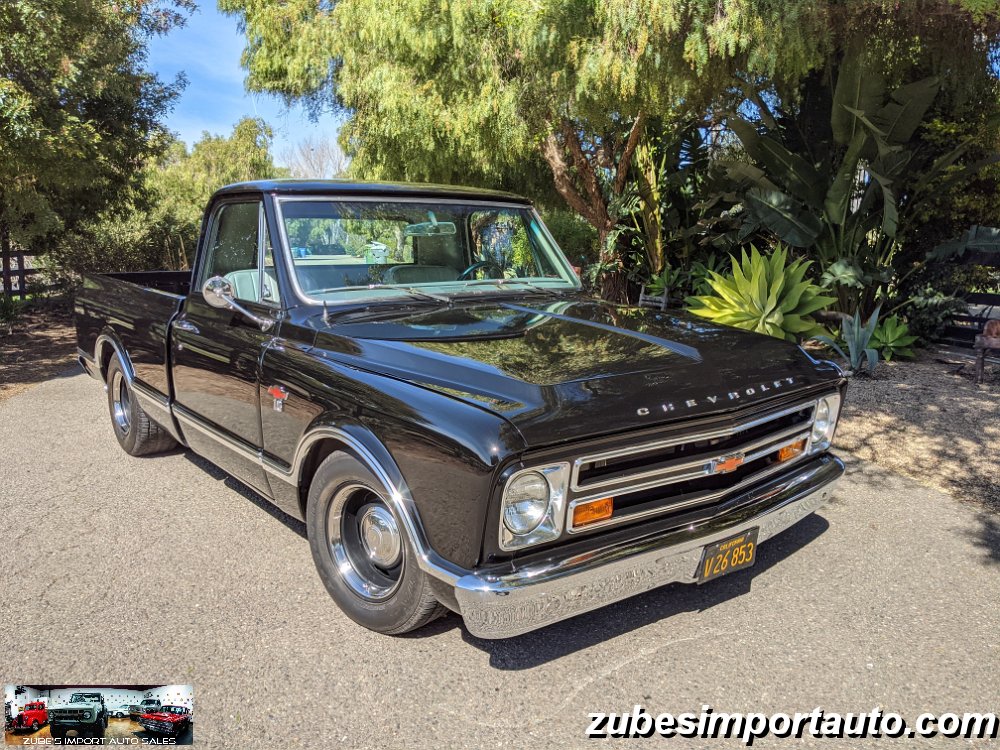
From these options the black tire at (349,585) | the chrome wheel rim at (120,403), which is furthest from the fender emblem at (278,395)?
the chrome wheel rim at (120,403)

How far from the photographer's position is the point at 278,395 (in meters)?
3.45

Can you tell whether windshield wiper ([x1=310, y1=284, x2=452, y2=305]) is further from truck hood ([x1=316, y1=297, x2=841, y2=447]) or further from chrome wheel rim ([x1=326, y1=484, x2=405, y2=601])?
chrome wheel rim ([x1=326, y1=484, x2=405, y2=601])

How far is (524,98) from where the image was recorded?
30.2 feet

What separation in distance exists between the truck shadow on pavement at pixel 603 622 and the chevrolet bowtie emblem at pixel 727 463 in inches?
29.0

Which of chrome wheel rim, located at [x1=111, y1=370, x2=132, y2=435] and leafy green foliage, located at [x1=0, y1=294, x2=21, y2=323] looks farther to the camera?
leafy green foliage, located at [x1=0, y1=294, x2=21, y2=323]

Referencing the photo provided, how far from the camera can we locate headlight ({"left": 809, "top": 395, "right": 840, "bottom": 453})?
11.5 feet

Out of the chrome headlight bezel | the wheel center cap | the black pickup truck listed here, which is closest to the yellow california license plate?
the black pickup truck

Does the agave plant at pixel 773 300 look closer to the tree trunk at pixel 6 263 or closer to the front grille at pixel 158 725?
the front grille at pixel 158 725

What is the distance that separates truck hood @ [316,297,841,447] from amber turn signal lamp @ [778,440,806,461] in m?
0.29

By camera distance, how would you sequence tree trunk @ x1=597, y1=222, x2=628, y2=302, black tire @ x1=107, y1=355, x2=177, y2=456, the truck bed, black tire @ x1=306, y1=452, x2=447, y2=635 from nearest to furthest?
black tire @ x1=306, y1=452, x2=447, y2=635
the truck bed
black tire @ x1=107, y1=355, x2=177, y2=456
tree trunk @ x1=597, y1=222, x2=628, y2=302

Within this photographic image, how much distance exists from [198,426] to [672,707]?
2963 millimetres

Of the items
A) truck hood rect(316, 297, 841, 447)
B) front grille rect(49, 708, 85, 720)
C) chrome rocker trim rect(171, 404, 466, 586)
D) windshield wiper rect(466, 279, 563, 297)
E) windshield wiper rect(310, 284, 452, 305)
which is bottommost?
front grille rect(49, 708, 85, 720)

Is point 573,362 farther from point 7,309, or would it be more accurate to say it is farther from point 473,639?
point 7,309

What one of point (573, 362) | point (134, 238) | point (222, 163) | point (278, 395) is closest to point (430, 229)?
point (278, 395)
